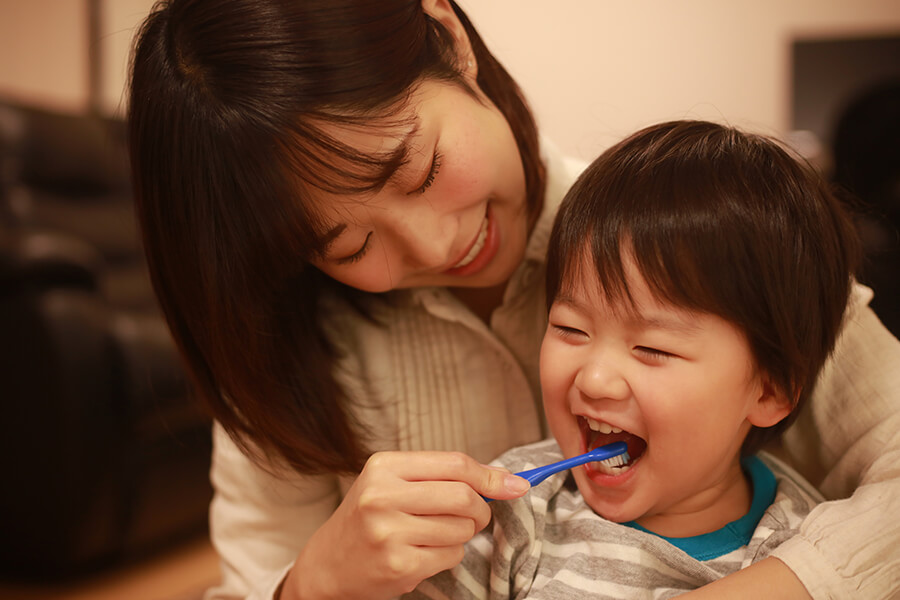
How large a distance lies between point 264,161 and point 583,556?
1.59ft

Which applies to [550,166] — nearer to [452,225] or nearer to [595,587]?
[452,225]

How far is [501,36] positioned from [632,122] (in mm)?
555

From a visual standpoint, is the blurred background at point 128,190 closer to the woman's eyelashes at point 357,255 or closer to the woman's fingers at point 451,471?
the woman's eyelashes at point 357,255

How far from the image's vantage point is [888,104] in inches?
97.4

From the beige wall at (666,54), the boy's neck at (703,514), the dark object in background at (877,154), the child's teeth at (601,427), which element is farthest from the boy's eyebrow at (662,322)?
the beige wall at (666,54)

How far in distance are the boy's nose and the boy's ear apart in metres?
0.15

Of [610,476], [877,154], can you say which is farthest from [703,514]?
[877,154]

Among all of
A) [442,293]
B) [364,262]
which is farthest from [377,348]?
[364,262]

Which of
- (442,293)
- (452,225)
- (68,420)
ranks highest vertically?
(452,225)

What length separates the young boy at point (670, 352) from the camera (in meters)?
0.67

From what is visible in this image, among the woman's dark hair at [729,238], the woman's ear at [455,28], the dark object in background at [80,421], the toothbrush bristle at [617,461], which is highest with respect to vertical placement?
the woman's ear at [455,28]

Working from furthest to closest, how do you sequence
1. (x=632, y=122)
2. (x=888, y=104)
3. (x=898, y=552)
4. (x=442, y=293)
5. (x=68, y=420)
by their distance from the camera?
1. (x=632, y=122)
2. (x=888, y=104)
3. (x=68, y=420)
4. (x=442, y=293)
5. (x=898, y=552)

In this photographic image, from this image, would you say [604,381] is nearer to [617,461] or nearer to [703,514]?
[617,461]

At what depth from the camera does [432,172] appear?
2.42 feet
